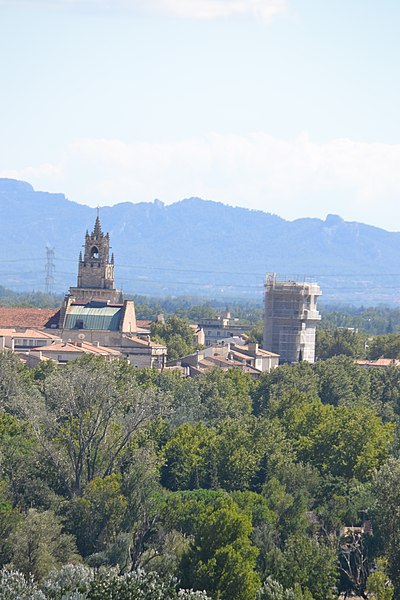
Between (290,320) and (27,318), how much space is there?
67.8 ft

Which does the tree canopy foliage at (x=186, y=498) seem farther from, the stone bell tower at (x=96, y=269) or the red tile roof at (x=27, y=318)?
the stone bell tower at (x=96, y=269)

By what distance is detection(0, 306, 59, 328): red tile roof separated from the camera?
12681 centimetres

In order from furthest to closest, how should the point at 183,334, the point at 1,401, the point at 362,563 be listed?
the point at 183,334, the point at 1,401, the point at 362,563

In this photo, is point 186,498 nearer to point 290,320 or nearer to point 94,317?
point 94,317

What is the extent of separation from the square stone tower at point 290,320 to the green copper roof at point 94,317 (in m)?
14.1

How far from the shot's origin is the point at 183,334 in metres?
142

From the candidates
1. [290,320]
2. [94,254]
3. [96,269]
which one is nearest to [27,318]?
[96,269]

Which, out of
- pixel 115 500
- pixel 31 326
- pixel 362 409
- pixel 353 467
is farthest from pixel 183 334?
pixel 115 500

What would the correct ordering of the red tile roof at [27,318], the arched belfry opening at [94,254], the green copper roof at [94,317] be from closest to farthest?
the green copper roof at [94,317] → the red tile roof at [27,318] → the arched belfry opening at [94,254]

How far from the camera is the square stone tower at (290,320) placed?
5261 inches

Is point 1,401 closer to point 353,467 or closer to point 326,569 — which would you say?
point 353,467

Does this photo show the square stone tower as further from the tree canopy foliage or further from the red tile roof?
the tree canopy foliage

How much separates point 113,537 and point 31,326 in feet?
237

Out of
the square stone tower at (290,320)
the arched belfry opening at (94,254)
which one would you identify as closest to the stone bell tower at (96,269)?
the arched belfry opening at (94,254)
